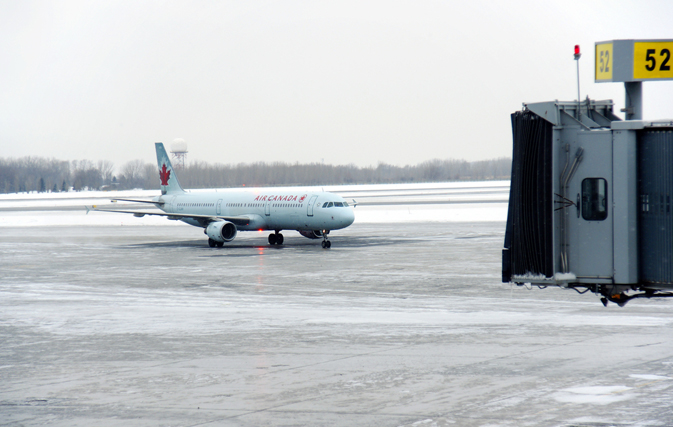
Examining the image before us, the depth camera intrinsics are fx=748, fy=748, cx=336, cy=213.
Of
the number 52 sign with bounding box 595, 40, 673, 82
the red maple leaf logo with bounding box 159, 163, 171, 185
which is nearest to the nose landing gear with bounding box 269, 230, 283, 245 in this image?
the red maple leaf logo with bounding box 159, 163, 171, 185

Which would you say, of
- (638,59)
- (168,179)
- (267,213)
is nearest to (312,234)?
(267,213)

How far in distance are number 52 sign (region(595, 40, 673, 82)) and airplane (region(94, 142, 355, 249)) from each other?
32.6 metres

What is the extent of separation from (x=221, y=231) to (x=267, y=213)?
3482mm

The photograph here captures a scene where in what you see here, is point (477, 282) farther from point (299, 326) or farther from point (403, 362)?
point (403, 362)

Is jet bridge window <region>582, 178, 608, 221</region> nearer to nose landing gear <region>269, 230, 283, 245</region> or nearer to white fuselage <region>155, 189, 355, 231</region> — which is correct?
white fuselage <region>155, 189, 355, 231</region>

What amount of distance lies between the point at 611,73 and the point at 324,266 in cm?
2313

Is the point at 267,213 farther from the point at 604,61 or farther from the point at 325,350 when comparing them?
the point at 604,61

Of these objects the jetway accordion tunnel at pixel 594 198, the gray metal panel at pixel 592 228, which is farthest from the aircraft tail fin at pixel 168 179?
the gray metal panel at pixel 592 228

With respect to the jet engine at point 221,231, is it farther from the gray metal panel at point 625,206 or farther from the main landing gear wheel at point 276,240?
the gray metal panel at point 625,206

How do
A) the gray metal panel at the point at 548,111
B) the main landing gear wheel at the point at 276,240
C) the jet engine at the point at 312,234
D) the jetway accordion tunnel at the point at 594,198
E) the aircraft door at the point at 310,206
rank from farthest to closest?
the jet engine at the point at 312,234
the main landing gear wheel at the point at 276,240
the aircraft door at the point at 310,206
the gray metal panel at the point at 548,111
the jetway accordion tunnel at the point at 594,198

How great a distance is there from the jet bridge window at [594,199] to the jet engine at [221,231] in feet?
116

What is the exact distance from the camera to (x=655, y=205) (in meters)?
11.1

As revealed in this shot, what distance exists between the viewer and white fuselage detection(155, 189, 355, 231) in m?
44.5

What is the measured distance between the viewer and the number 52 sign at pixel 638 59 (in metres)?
11.0
